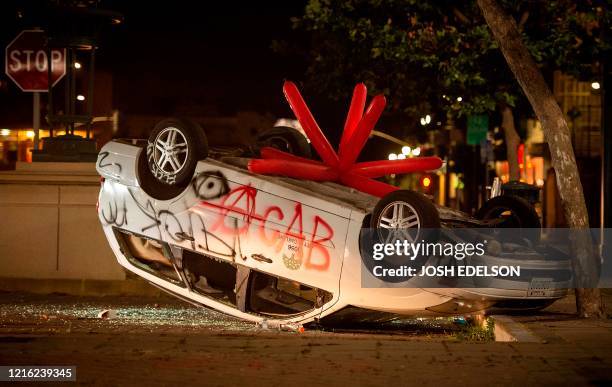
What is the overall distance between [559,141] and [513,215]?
3.93ft

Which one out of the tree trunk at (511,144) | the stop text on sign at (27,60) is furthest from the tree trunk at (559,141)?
the tree trunk at (511,144)

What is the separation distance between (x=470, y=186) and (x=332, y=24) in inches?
837

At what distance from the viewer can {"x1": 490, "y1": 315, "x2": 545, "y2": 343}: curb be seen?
9.02 metres

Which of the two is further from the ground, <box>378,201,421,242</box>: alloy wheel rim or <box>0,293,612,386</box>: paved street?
<box>378,201,421,242</box>: alloy wheel rim

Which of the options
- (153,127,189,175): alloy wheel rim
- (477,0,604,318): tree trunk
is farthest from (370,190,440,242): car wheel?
(477,0,604,318): tree trunk

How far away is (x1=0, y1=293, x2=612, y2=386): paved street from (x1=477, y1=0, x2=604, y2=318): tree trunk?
0.79 metres

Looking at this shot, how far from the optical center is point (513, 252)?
30.5 feet

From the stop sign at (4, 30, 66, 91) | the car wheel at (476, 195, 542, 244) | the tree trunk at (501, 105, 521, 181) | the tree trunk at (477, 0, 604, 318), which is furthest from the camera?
the tree trunk at (501, 105, 521, 181)

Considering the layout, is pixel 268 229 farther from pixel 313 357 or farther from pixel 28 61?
pixel 28 61

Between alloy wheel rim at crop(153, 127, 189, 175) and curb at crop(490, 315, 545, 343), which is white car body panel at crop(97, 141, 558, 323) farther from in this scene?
curb at crop(490, 315, 545, 343)

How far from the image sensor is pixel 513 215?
10.3 metres

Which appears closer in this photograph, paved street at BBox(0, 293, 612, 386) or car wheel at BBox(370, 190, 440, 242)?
paved street at BBox(0, 293, 612, 386)

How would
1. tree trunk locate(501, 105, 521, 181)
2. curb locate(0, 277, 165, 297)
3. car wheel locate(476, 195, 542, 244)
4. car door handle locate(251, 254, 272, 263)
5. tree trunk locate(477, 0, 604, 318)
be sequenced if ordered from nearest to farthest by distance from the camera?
car door handle locate(251, 254, 272, 263) < car wheel locate(476, 195, 542, 244) < tree trunk locate(477, 0, 604, 318) < curb locate(0, 277, 165, 297) < tree trunk locate(501, 105, 521, 181)

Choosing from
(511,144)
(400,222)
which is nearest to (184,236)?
(400,222)
